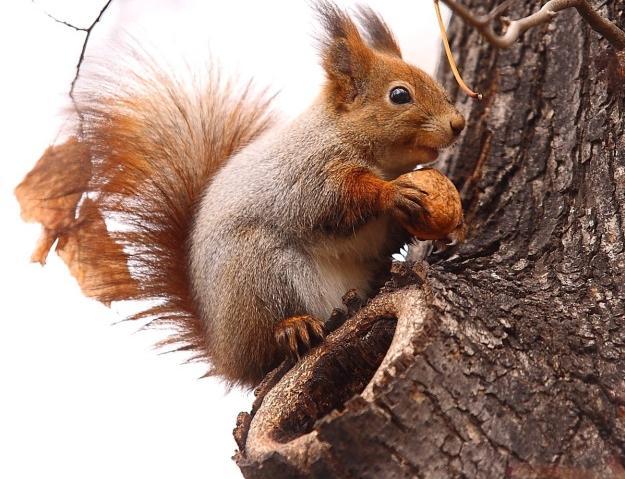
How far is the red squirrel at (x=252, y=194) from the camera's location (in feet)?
7.28

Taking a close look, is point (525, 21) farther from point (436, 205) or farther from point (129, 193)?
point (129, 193)

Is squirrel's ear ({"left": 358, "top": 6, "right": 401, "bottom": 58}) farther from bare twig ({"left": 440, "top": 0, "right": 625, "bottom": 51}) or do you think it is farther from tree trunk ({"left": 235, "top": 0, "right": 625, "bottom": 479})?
bare twig ({"left": 440, "top": 0, "right": 625, "bottom": 51})

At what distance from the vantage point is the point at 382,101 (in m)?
2.42

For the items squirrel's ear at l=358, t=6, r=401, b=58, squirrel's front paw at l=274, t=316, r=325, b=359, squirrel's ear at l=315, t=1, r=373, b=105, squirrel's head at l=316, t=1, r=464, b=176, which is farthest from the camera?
squirrel's ear at l=358, t=6, r=401, b=58

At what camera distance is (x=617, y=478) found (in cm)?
146

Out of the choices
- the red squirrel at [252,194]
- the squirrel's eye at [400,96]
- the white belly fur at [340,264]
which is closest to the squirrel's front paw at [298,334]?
the red squirrel at [252,194]

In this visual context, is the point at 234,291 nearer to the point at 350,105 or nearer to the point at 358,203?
the point at 358,203

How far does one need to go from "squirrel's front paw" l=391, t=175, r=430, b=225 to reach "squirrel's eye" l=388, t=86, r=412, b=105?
1.17 ft

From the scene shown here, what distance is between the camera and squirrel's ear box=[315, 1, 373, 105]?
245 cm

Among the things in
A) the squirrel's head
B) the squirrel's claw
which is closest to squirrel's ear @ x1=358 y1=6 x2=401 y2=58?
the squirrel's head

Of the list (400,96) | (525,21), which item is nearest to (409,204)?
(400,96)

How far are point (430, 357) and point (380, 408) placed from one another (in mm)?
151

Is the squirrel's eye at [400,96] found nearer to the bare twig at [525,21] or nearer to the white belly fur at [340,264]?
the white belly fur at [340,264]

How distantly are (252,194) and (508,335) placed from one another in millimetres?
953
